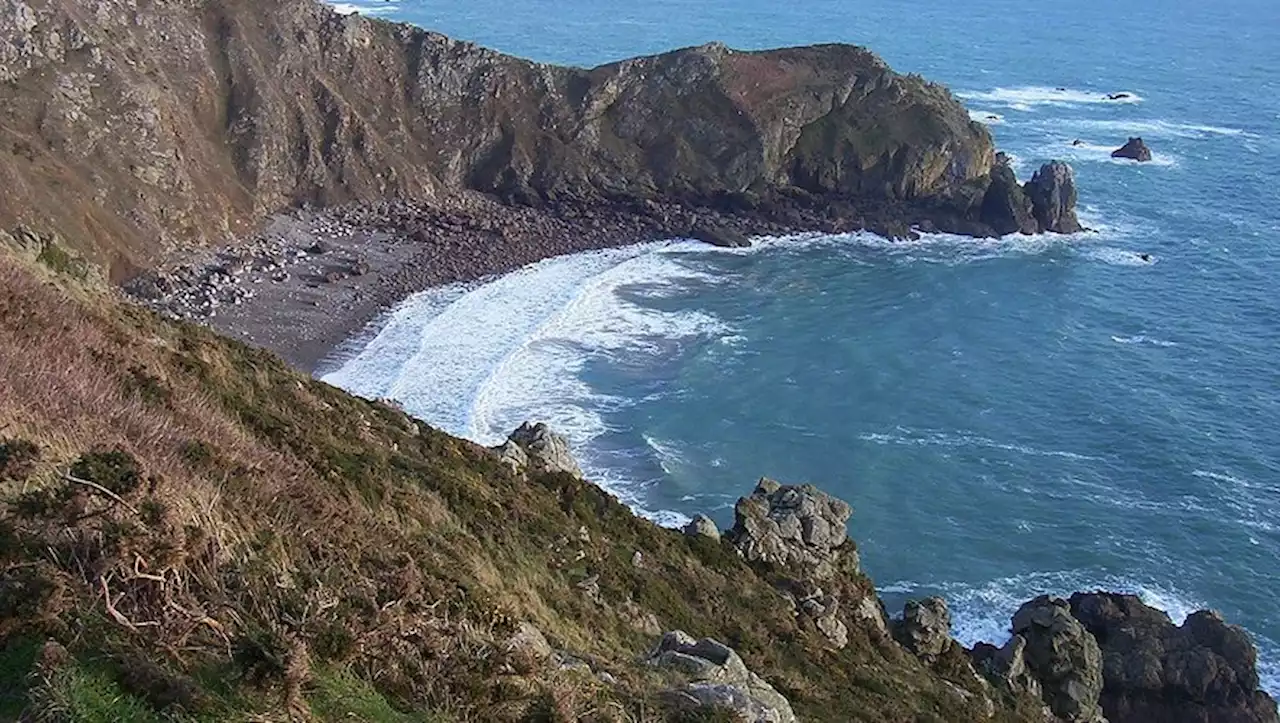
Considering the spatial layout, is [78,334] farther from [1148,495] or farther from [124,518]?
[1148,495]

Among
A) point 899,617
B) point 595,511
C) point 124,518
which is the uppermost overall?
point 124,518

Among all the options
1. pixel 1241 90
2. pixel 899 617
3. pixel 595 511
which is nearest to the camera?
pixel 595 511

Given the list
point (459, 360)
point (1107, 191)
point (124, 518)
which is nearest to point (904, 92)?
point (1107, 191)

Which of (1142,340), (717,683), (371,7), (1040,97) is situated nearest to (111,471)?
(717,683)

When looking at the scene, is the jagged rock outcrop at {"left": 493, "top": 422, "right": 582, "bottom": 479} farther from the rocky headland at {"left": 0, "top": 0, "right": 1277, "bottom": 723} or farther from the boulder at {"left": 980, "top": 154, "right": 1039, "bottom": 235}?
the boulder at {"left": 980, "top": 154, "right": 1039, "bottom": 235}

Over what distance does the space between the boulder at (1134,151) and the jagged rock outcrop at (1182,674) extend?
229 feet

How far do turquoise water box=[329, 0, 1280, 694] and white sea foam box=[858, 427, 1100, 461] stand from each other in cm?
14

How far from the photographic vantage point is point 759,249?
74.6m

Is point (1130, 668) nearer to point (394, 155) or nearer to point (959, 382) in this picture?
point (959, 382)

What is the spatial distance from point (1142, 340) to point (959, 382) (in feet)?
43.1

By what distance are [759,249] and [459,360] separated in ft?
91.6

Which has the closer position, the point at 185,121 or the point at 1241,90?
the point at 185,121

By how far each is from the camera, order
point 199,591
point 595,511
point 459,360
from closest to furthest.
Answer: point 199,591
point 595,511
point 459,360

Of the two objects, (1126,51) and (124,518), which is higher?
(124,518)
